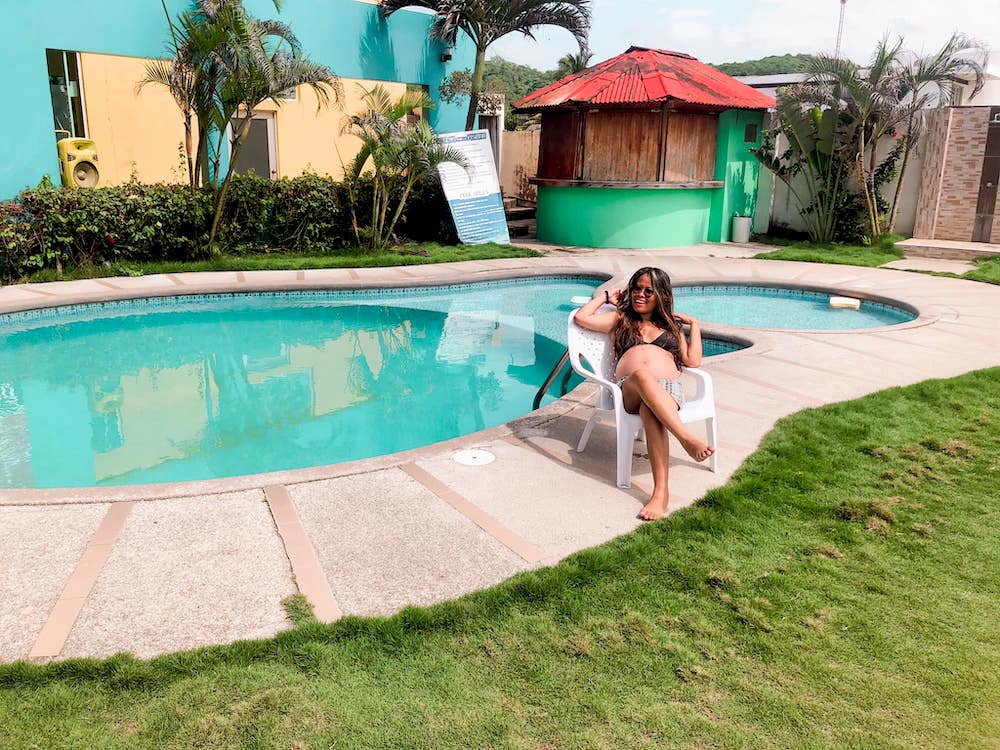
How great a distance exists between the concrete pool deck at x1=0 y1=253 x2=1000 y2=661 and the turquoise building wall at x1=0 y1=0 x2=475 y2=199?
9.37m

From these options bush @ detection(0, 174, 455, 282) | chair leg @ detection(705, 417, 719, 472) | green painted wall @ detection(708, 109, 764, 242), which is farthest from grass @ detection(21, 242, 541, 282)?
chair leg @ detection(705, 417, 719, 472)

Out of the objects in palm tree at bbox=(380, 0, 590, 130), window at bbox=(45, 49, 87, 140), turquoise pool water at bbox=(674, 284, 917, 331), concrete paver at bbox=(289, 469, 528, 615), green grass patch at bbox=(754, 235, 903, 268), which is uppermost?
palm tree at bbox=(380, 0, 590, 130)

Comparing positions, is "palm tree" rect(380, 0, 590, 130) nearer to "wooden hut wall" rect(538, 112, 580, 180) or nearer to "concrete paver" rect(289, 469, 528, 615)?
"wooden hut wall" rect(538, 112, 580, 180)

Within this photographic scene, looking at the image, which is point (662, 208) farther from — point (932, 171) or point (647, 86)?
point (932, 171)

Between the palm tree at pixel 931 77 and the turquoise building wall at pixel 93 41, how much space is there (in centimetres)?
965

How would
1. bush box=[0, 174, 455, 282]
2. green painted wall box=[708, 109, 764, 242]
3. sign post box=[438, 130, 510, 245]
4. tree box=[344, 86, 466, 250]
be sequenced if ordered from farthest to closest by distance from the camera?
green painted wall box=[708, 109, 764, 242] < sign post box=[438, 130, 510, 245] < tree box=[344, 86, 466, 250] < bush box=[0, 174, 455, 282]

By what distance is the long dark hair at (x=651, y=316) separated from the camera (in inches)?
179

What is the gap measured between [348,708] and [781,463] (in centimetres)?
302

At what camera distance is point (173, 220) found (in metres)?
11.8

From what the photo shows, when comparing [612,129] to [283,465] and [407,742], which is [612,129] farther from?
[407,742]

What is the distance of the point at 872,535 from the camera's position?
12.7 feet

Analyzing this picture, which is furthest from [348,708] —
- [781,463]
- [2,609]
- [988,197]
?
[988,197]

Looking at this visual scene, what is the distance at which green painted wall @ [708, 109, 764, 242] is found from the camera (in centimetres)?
1559

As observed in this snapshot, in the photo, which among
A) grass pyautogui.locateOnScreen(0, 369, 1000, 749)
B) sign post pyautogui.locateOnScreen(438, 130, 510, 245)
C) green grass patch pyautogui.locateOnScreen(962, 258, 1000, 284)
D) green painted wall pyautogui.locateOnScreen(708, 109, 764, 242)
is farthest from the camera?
green painted wall pyautogui.locateOnScreen(708, 109, 764, 242)
